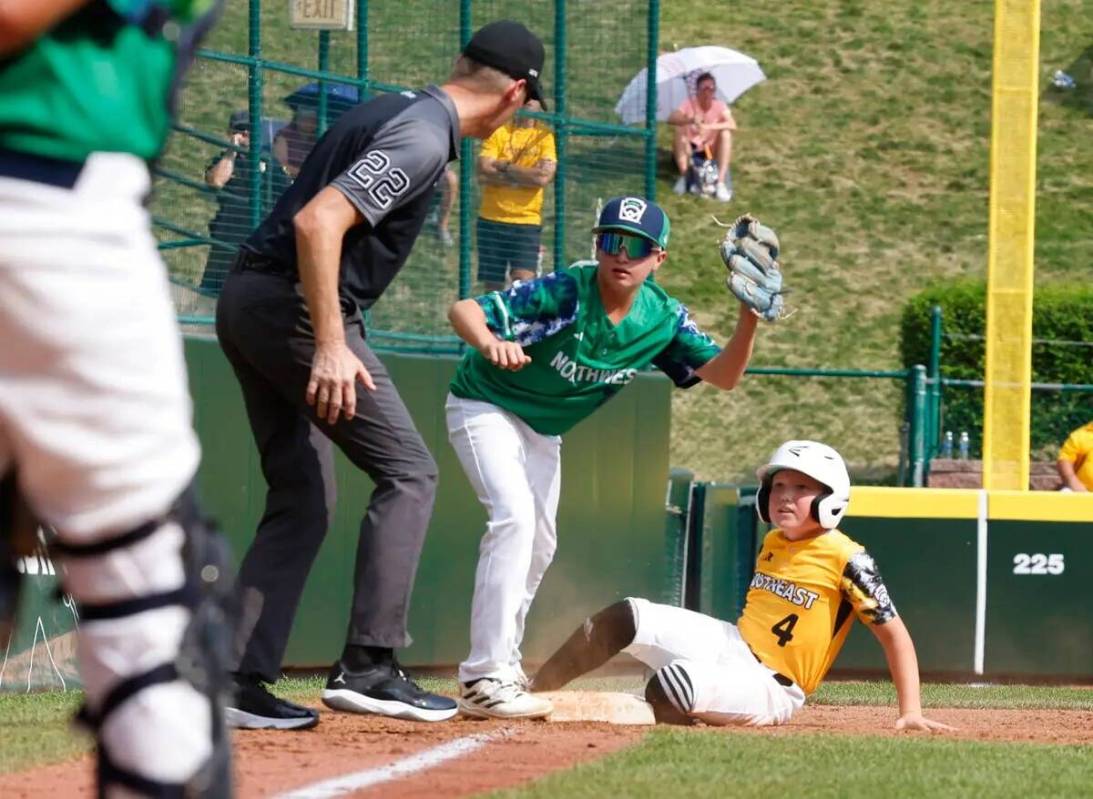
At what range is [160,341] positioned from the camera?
106 inches

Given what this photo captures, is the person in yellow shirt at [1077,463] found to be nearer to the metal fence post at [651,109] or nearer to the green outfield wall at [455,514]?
the green outfield wall at [455,514]

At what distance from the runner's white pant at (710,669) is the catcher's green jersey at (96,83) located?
14.2 feet

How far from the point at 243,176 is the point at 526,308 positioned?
2.39 m

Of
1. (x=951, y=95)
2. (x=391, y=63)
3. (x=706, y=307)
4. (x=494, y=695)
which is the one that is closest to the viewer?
(x=494, y=695)

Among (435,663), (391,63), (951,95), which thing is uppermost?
(951,95)

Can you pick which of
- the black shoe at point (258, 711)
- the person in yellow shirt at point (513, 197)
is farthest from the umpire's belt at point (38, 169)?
the person in yellow shirt at point (513, 197)

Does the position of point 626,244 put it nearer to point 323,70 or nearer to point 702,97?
point 323,70

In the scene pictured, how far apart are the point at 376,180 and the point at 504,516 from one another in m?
1.51

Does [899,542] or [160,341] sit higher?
[160,341]

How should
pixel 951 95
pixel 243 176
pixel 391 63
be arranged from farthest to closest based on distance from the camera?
1. pixel 951 95
2. pixel 391 63
3. pixel 243 176

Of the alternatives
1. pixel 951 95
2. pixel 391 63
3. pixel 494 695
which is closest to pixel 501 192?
pixel 391 63

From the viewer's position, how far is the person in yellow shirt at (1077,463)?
14.0m

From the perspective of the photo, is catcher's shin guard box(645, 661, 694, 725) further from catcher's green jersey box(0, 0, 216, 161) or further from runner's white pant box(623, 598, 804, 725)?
catcher's green jersey box(0, 0, 216, 161)

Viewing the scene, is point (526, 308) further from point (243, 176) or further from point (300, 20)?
point (300, 20)
